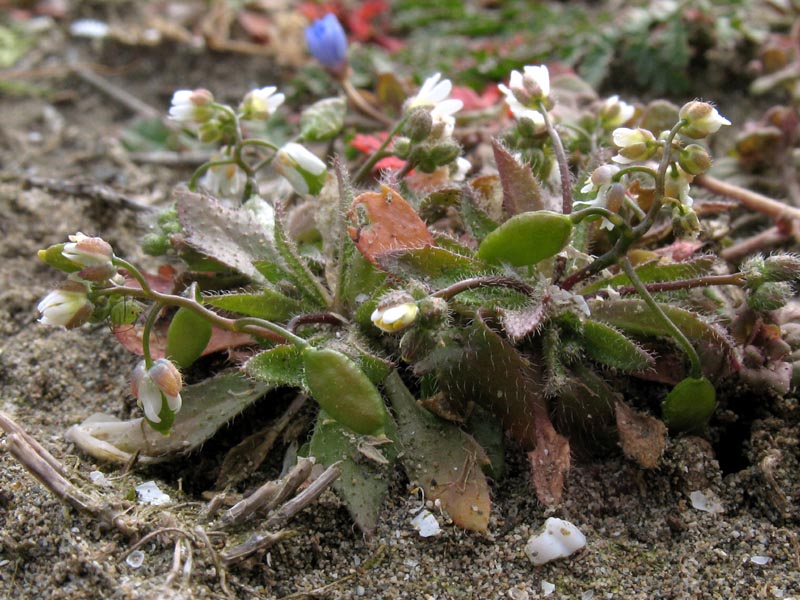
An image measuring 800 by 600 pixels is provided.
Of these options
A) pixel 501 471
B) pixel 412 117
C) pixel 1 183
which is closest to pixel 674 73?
pixel 412 117

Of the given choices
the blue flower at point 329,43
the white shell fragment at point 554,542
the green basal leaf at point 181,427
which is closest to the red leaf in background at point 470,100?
the blue flower at point 329,43

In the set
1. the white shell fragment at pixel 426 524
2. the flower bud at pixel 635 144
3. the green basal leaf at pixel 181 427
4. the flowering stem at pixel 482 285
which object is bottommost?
the green basal leaf at pixel 181 427

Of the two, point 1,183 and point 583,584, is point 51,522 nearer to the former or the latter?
point 583,584

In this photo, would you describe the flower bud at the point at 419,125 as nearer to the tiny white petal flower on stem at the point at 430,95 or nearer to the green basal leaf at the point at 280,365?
the tiny white petal flower on stem at the point at 430,95

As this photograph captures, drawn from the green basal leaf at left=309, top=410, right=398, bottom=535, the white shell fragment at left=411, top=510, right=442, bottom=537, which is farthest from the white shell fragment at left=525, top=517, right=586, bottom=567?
the green basal leaf at left=309, top=410, right=398, bottom=535

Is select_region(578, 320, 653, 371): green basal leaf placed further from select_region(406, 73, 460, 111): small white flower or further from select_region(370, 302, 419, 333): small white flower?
select_region(406, 73, 460, 111): small white flower

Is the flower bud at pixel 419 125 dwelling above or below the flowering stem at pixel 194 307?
above
